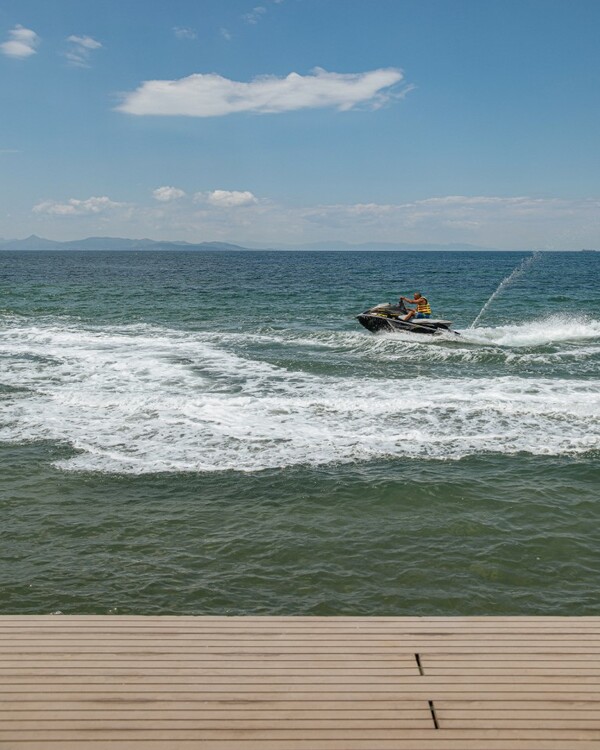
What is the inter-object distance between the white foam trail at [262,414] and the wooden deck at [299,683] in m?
7.15

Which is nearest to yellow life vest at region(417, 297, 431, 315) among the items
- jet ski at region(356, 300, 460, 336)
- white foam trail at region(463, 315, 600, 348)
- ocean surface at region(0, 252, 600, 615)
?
jet ski at region(356, 300, 460, 336)

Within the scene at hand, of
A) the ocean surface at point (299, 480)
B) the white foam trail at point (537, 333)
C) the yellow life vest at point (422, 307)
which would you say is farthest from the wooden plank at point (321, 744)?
the yellow life vest at point (422, 307)

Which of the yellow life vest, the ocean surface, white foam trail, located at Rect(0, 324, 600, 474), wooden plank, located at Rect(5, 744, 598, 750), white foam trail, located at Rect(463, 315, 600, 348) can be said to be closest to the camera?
wooden plank, located at Rect(5, 744, 598, 750)

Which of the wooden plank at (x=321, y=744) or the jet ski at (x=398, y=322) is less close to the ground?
the jet ski at (x=398, y=322)

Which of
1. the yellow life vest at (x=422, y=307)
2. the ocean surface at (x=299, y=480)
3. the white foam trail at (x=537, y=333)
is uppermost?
the yellow life vest at (x=422, y=307)

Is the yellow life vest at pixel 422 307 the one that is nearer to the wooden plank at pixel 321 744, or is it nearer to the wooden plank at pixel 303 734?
the wooden plank at pixel 303 734

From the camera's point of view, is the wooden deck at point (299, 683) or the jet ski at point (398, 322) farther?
the jet ski at point (398, 322)

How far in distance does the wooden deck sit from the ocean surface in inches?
90.0

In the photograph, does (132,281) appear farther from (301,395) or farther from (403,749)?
(403,749)

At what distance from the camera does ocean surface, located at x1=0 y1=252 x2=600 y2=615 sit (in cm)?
948

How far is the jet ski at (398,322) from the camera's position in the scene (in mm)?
30391

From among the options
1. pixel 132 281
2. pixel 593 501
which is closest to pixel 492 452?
pixel 593 501

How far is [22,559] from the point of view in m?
10.2

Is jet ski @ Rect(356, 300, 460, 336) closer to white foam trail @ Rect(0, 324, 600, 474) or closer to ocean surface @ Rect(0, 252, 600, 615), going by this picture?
ocean surface @ Rect(0, 252, 600, 615)
